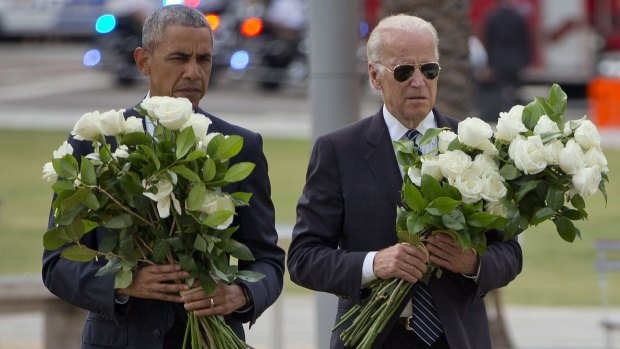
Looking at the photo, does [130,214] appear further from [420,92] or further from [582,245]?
[582,245]

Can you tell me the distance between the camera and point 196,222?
4.28 meters

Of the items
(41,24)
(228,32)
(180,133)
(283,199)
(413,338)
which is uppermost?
(41,24)

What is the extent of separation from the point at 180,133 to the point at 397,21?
95 centimetres

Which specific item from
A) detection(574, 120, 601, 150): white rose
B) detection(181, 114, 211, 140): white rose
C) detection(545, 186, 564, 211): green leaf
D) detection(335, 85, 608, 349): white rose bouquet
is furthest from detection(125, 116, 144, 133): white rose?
detection(574, 120, 601, 150): white rose

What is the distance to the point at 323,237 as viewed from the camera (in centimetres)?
473

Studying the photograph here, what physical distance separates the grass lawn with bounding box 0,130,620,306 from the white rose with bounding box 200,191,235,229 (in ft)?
14.9

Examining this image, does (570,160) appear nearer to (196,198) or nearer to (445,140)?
(445,140)

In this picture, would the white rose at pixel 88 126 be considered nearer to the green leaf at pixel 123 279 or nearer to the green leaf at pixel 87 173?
the green leaf at pixel 87 173

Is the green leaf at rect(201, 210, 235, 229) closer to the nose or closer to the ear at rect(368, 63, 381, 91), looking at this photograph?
the nose

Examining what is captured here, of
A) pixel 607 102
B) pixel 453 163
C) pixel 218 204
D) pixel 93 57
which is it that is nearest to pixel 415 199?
pixel 453 163

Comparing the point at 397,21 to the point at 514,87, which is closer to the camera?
the point at 397,21

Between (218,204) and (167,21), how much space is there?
75cm

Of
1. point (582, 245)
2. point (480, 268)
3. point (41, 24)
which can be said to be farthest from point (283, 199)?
point (41, 24)

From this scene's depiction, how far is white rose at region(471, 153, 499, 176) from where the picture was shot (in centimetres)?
441
